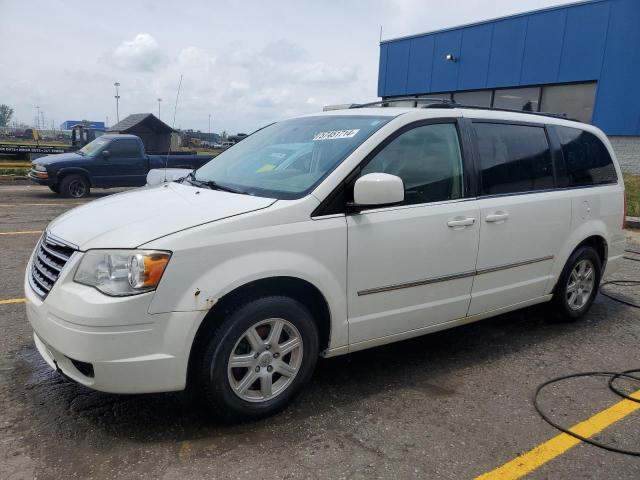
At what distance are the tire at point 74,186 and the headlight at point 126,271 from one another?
12154mm

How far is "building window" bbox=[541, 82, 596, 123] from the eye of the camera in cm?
1603

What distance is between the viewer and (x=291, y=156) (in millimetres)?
3557

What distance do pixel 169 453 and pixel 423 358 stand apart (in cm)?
203

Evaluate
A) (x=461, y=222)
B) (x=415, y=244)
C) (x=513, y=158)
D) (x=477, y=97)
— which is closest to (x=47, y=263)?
(x=415, y=244)

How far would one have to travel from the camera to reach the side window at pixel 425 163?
10.9ft

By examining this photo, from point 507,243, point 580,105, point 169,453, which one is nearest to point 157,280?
point 169,453

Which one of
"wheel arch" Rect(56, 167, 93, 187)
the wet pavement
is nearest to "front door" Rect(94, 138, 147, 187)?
"wheel arch" Rect(56, 167, 93, 187)

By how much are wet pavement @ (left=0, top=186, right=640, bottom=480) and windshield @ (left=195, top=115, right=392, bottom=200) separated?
4.35 feet

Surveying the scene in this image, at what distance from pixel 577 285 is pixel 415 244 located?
232cm

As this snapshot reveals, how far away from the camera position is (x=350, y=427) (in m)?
2.90

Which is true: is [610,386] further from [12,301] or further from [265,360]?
[12,301]

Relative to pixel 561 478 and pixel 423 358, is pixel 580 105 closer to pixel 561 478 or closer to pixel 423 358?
pixel 423 358

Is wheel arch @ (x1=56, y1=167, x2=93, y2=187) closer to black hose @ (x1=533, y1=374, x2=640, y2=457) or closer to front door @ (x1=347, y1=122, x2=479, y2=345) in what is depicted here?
front door @ (x1=347, y1=122, x2=479, y2=345)

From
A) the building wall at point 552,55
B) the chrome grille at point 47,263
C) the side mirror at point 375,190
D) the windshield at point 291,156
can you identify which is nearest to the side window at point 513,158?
the windshield at point 291,156
